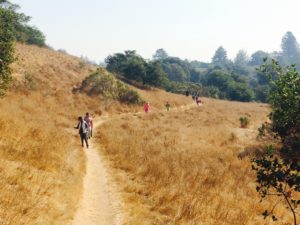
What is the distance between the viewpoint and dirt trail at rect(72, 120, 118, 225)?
28.5 feet

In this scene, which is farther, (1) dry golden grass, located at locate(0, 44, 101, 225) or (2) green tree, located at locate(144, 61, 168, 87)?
(2) green tree, located at locate(144, 61, 168, 87)

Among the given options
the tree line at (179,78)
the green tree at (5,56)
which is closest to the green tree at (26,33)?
the tree line at (179,78)

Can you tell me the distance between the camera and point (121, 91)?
49.7 metres

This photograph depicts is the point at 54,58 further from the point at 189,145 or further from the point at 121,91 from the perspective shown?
the point at 189,145

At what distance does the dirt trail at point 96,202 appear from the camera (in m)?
8.68

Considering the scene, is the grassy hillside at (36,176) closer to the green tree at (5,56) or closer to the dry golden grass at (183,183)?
the dry golden grass at (183,183)

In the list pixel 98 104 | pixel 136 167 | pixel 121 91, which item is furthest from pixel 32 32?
pixel 136 167

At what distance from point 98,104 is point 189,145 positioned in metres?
22.4

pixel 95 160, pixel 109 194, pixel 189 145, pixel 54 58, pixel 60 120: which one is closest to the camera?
pixel 109 194

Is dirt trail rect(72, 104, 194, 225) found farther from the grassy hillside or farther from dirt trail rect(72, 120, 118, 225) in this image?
the grassy hillside

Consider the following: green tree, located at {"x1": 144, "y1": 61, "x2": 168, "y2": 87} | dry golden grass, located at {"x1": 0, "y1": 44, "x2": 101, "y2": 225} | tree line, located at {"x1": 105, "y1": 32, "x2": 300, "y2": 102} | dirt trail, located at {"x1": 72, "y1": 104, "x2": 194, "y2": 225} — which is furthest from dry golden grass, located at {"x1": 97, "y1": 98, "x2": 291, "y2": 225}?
green tree, located at {"x1": 144, "y1": 61, "x2": 168, "y2": 87}

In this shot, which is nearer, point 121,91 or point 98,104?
point 98,104

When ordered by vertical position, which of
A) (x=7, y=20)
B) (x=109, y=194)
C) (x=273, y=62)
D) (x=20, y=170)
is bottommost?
(x=109, y=194)

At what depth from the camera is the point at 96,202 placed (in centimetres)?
1004
